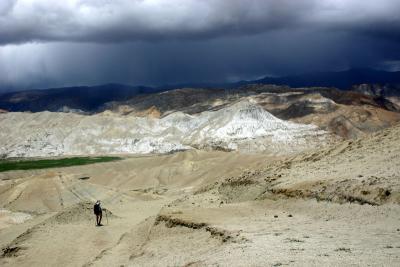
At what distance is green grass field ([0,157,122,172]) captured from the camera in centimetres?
13200

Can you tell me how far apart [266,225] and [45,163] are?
4848 inches

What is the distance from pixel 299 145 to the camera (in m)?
138

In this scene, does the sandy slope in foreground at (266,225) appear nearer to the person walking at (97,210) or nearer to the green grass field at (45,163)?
the person walking at (97,210)

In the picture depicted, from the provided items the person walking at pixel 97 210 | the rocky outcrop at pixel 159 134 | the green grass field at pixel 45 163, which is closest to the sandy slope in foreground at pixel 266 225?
the person walking at pixel 97 210

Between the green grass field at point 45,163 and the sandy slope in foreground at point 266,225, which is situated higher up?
the sandy slope in foreground at point 266,225

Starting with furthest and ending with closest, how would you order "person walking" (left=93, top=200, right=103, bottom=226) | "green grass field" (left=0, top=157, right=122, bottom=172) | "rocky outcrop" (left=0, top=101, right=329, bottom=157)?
1. "rocky outcrop" (left=0, top=101, right=329, bottom=157)
2. "green grass field" (left=0, top=157, right=122, bottom=172)
3. "person walking" (left=93, top=200, right=103, bottom=226)

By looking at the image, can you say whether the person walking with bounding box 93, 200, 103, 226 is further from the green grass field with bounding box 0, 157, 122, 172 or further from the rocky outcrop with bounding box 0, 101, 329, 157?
the rocky outcrop with bounding box 0, 101, 329, 157

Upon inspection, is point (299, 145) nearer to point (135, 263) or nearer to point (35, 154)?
point (35, 154)

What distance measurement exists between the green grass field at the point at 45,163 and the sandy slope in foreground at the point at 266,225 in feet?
286

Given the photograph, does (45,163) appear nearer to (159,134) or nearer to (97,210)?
(159,134)

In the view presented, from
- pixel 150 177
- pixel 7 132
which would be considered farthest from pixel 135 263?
pixel 7 132

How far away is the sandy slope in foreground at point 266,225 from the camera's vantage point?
18625 millimetres

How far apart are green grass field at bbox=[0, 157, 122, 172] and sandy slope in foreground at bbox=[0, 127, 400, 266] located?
87.1 meters

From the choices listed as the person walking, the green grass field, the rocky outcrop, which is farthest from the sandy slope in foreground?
the rocky outcrop
